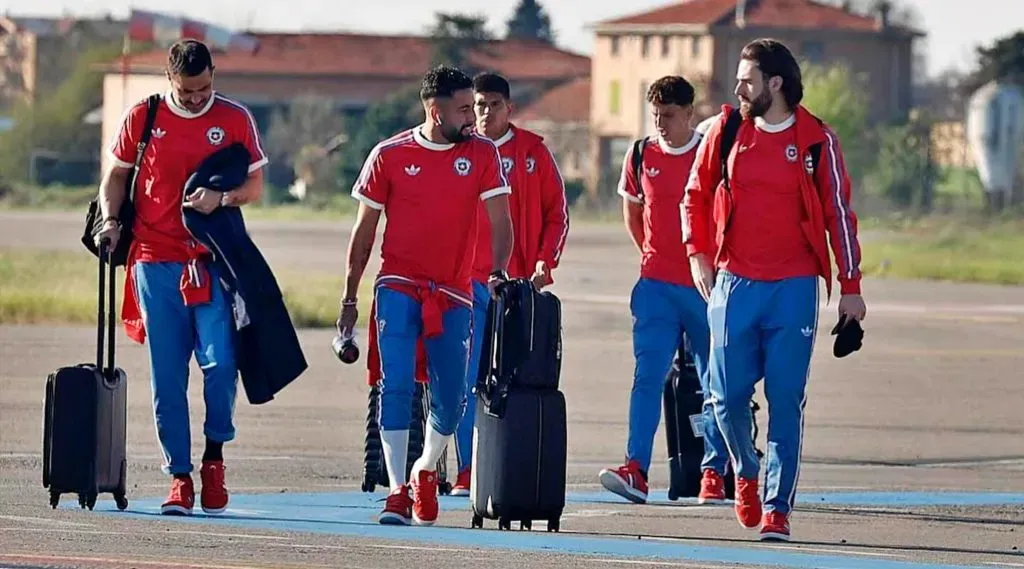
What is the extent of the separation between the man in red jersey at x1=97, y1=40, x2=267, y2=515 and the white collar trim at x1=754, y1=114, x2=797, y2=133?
200cm

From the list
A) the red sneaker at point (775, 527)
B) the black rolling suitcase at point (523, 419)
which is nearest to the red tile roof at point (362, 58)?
the black rolling suitcase at point (523, 419)

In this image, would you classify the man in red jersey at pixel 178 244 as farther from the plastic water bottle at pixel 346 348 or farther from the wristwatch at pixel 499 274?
the wristwatch at pixel 499 274

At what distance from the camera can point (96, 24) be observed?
12000 cm

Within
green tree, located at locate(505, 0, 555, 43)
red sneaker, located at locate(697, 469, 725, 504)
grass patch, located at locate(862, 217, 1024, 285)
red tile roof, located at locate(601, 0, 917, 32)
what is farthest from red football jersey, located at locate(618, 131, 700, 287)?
green tree, located at locate(505, 0, 555, 43)

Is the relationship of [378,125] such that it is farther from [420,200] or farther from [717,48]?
[420,200]

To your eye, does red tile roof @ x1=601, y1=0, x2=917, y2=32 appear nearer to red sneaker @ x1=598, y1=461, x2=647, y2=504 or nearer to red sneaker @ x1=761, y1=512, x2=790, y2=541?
red sneaker @ x1=598, y1=461, x2=647, y2=504

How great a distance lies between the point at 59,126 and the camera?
103875 millimetres

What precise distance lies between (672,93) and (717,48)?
96.5 meters

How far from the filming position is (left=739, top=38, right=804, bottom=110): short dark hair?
32.6ft

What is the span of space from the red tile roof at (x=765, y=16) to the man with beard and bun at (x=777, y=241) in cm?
9939

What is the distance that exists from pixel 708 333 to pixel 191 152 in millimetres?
2703

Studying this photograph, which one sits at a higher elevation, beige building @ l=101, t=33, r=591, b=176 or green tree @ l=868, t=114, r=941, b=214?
beige building @ l=101, t=33, r=591, b=176

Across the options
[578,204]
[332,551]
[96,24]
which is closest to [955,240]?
[578,204]

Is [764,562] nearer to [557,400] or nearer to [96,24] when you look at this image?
[557,400]
